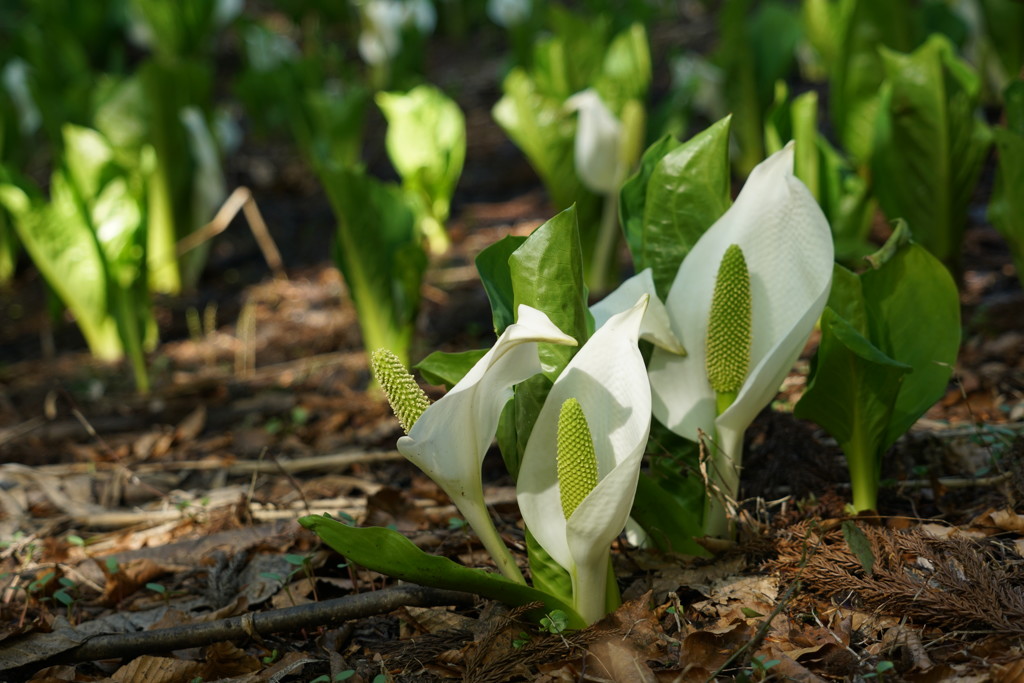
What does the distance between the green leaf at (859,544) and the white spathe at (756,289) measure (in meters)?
0.17

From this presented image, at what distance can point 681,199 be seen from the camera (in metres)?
1.27

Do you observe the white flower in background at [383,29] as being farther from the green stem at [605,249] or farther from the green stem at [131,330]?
the green stem at [131,330]

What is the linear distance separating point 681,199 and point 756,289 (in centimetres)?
16

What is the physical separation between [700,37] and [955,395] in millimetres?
4522

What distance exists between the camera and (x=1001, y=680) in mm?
985

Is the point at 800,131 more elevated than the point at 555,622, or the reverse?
the point at 800,131

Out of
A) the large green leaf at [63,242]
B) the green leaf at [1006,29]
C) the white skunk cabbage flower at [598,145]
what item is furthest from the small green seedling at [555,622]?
the green leaf at [1006,29]

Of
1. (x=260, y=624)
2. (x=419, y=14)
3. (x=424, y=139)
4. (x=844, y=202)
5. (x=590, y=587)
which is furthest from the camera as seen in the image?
(x=419, y=14)

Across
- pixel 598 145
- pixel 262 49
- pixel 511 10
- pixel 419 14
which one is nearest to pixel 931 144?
pixel 598 145

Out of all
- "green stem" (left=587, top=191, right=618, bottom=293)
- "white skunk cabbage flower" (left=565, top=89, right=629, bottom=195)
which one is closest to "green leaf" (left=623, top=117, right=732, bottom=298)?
"white skunk cabbage flower" (left=565, top=89, right=629, bottom=195)

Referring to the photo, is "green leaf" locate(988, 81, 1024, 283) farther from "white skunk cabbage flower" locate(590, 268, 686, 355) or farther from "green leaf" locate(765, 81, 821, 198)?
"white skunk cabbage flower" locate(590, 268, 686, 355)

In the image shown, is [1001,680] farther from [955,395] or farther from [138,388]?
[138,388]

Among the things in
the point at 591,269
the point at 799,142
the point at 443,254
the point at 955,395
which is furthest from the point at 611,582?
the point at 443,254

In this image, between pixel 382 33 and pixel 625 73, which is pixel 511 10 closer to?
pixel 382 33
